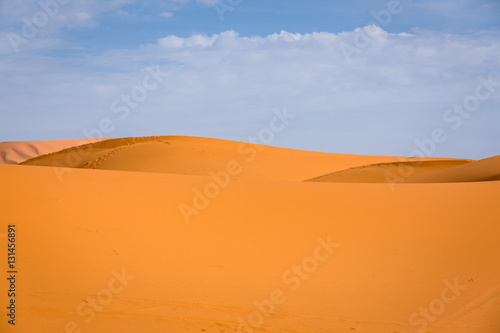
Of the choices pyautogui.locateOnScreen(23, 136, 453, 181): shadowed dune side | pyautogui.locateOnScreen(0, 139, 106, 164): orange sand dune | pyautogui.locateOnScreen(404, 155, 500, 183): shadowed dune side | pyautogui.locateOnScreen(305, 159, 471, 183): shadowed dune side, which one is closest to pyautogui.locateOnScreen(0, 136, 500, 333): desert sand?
pyautogui.locateOnScreen(404, 155, 500, 183): shadowed dune side

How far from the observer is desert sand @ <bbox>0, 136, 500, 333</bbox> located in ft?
16.7

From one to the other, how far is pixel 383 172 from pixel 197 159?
787 cm

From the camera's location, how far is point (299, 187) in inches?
380

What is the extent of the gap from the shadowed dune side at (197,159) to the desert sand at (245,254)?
10.7 metres

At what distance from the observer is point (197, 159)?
71.5ft

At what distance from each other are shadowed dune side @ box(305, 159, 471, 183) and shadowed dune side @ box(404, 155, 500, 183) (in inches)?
81.9

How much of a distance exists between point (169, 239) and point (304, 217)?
2.20 meters

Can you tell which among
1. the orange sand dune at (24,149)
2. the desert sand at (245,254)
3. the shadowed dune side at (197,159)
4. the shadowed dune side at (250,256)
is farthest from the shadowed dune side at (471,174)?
the orange sand dune at (24,149)

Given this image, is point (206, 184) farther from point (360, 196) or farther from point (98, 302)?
point (98, 302)

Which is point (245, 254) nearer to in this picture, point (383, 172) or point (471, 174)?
point (471, 174)

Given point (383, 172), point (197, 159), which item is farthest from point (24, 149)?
point (383, 172)

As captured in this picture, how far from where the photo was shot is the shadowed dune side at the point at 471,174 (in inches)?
495

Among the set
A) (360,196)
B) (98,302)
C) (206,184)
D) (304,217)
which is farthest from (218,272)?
(360,196)

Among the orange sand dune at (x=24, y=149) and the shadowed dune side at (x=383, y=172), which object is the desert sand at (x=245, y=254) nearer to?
the shadowed dune side at (x=383, y=172)
